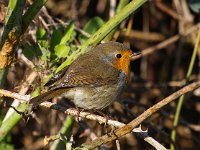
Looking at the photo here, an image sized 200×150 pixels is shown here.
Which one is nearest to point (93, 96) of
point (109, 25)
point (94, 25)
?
point (109, 25)

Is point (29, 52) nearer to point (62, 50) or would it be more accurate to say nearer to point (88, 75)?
point (62, 50)

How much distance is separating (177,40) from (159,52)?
16.9 inches

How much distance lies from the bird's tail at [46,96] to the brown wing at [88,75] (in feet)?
0.15

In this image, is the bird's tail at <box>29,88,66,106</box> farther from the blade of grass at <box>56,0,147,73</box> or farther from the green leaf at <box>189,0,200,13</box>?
the green leaf at <box>189,0,200,13</box>

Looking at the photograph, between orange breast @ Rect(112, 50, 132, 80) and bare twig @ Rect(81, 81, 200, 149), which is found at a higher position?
orange breast @ Rect(112, 50, 132, 80)

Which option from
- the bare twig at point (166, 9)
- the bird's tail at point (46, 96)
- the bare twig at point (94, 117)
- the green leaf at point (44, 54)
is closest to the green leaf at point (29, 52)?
the green leaf at point (44, 54)

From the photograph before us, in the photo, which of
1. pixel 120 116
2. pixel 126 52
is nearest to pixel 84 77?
pixel 126 52

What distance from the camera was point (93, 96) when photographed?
3.02m

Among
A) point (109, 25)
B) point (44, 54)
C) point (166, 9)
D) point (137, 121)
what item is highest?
point (166, 9)

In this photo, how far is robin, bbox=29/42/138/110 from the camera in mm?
2914

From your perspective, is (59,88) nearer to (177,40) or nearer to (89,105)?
(89,105)

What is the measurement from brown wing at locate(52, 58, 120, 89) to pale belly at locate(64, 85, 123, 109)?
0.04 meters

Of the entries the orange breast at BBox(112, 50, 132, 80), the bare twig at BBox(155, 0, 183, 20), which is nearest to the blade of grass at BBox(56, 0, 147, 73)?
the orange breast at BBox(112, 50, 132, 80)

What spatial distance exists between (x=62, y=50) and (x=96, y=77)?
30 centimetres
